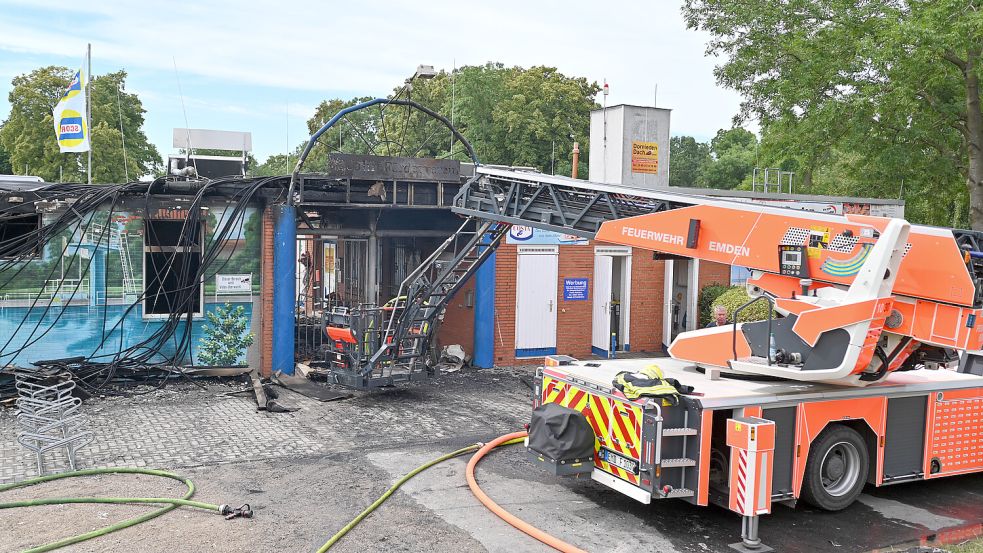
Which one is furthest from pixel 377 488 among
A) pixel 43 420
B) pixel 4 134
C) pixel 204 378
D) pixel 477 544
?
pixel 4 134

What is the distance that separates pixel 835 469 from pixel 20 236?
40.5 ft

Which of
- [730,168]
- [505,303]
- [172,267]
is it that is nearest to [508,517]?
[172,267]

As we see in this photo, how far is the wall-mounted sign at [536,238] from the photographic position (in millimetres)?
17234

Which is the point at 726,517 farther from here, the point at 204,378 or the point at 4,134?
the point at 4,134

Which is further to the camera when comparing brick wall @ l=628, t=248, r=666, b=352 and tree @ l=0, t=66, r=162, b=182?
tree @ l=0, t=66, r=162, b=182

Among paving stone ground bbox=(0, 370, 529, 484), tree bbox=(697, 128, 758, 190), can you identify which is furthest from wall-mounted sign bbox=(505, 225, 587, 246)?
tree bbox=(697, 128, 758, 190)

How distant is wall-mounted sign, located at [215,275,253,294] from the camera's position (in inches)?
596

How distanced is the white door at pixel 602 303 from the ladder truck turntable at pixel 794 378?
8155 millimetres

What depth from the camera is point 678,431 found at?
301 inches

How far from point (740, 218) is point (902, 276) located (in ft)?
5.26

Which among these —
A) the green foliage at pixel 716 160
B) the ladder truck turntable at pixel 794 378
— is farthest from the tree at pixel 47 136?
the green foliage at pixel 716 160

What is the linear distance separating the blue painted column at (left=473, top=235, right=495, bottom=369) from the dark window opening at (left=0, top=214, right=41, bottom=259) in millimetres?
8023

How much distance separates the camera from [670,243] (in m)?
9.07

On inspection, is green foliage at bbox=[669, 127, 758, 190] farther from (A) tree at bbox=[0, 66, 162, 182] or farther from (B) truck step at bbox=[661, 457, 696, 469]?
(B) truck step at bbox=[661, 457, 696, 469]
